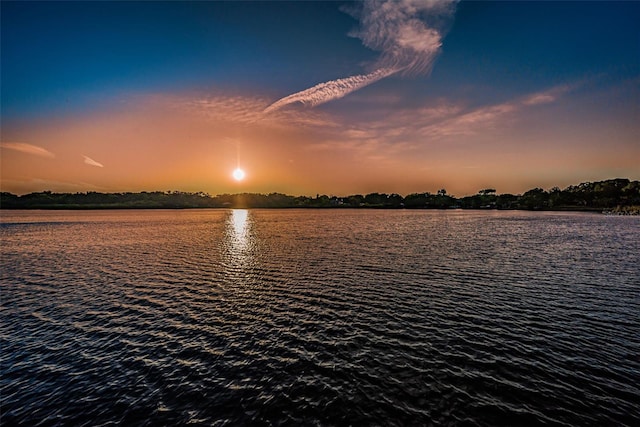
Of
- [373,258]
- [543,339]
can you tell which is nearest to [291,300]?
[543,339]

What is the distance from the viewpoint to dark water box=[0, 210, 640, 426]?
1576 centimetres

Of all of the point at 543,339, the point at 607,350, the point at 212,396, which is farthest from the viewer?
the point at 543,339

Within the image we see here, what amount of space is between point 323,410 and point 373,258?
42268 mm

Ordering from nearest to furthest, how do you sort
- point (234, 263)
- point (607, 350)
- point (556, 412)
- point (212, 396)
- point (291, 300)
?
point (556, 412), point (212, 396), point (607, 350), point (291, 300), point (234, 263)

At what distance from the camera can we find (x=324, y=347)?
22.1 metres

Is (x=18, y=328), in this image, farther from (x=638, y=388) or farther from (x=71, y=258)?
(x=638, y=388)

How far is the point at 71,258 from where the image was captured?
58.3 metres

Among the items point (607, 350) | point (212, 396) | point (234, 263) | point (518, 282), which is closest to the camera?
point (212, 396)

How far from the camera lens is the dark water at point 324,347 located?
1576cm

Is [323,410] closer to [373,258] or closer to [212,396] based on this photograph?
[212,396]

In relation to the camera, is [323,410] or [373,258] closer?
[323,410]

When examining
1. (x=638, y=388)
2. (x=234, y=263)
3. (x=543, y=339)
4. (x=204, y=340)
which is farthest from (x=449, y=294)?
(x=234, y=263)

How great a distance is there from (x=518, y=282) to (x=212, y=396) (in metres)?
39.6

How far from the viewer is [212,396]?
663 inches
